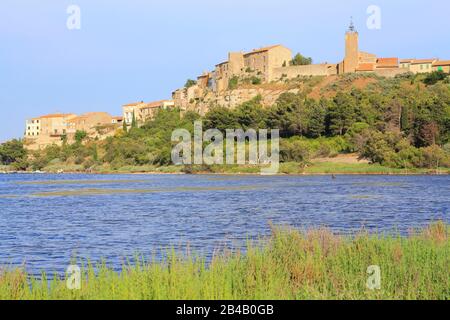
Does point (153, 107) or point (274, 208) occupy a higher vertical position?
point (153, 107)

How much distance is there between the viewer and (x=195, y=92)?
134125 millimetres

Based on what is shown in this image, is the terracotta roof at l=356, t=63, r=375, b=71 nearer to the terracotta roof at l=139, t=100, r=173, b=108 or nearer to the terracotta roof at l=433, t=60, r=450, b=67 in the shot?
the terracotta roof at l=433, t=60, r=450, b=67

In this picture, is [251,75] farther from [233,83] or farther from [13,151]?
[13,151]

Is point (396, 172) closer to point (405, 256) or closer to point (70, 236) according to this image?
point (70, 236)

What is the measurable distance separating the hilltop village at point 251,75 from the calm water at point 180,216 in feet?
201

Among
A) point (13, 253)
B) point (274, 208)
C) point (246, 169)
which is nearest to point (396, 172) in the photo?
point (246, 169)

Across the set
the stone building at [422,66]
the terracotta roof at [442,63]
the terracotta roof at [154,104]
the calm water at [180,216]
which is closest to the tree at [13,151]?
the terracotta roof at [154,104]

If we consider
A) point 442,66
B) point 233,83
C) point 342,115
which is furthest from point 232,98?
point 342,115

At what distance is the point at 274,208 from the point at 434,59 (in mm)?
82346

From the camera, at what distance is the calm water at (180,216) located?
22016mm

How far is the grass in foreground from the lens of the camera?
1124 cm

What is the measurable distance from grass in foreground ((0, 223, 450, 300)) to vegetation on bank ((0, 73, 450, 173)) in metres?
59.0

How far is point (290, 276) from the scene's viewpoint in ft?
43.0

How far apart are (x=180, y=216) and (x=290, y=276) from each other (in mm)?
20352
